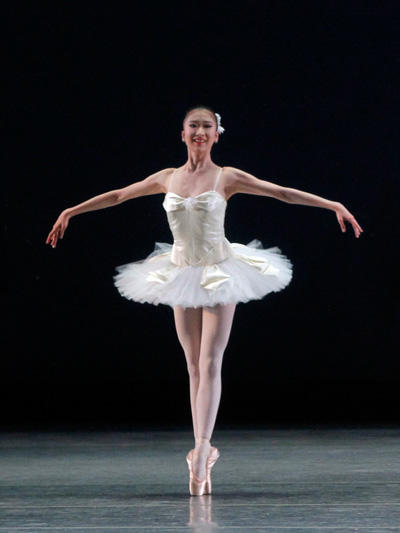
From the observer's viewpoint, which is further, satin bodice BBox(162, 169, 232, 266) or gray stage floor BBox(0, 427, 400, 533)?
satin bodice BBox(162, 169, 232, 266)

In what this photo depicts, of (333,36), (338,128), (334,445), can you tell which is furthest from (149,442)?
(333,36)

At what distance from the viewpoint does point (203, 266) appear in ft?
10.2

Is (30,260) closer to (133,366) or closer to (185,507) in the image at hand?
(133,366)

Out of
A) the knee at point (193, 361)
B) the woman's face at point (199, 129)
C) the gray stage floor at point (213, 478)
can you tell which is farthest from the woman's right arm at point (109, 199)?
the gray stage floor at point (213, 478)

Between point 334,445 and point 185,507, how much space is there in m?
1.84

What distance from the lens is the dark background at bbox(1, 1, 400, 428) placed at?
5789mm

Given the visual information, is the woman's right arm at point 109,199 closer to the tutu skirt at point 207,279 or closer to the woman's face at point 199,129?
the woman's face at point 199,129

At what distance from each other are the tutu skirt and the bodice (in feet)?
0.10

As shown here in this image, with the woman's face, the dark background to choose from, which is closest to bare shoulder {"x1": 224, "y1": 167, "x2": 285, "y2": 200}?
the woman's face

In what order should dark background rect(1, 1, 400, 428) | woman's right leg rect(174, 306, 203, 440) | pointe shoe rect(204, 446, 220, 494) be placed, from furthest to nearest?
dark background rect(1, 1, 400, 428) → woman's right leg rect(174, 306, 203, 440) → pointe shoe rect(204, 446, 220, 494)

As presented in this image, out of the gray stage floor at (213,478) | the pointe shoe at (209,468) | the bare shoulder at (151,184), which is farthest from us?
the bare shoulder at (151,184)

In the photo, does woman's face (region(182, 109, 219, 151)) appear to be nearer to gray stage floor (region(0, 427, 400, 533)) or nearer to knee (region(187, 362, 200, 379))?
knee (region(187, 362, 200, 379))

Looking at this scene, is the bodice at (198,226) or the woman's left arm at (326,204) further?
the bodice at (198,226)

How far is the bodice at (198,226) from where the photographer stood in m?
3.08
